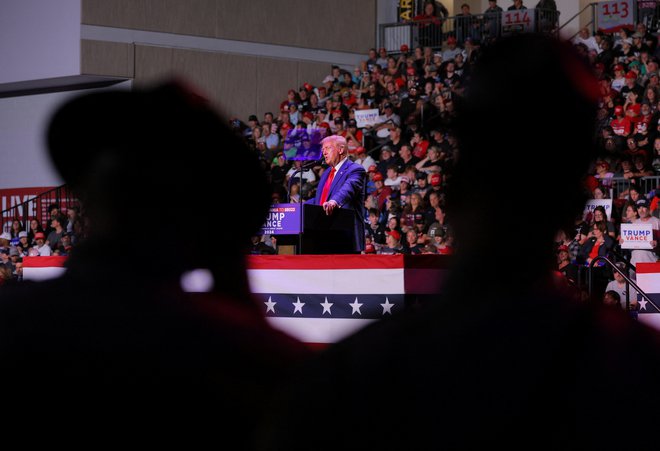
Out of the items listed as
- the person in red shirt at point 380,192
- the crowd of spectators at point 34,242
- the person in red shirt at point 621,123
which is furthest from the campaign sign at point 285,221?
the person in red shirt at point 621,123

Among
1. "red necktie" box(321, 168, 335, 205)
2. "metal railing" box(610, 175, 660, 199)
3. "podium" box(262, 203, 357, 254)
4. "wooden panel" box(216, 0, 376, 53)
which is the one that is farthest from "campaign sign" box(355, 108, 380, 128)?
"podium" box(262, 203, 357, 254)

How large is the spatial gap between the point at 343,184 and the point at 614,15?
481 inches

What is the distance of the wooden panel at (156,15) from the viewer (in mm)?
18594

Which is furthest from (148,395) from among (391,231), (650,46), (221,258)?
(650,46)

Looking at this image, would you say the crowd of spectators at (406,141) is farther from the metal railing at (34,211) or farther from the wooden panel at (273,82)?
the metal railing at (34,211)

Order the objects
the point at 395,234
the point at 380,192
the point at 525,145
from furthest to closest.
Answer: the point at 380,192
the point at 395,234
the point at 525,145

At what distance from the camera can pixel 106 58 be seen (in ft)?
61.0

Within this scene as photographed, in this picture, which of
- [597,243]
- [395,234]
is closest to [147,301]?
[597,243]

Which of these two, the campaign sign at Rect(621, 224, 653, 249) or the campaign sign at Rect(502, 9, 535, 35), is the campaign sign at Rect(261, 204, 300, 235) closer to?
the campaign sign at Rect(621, 224, 653, 249)

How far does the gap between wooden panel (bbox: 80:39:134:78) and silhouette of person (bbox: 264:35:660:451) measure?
18.2 metres

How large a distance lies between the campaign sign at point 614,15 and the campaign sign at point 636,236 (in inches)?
348

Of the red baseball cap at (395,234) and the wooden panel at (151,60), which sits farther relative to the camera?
the wooden panel at (151,60)

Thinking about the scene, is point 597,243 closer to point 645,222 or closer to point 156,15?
point 645,222

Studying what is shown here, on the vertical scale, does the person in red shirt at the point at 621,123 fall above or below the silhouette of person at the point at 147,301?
above
